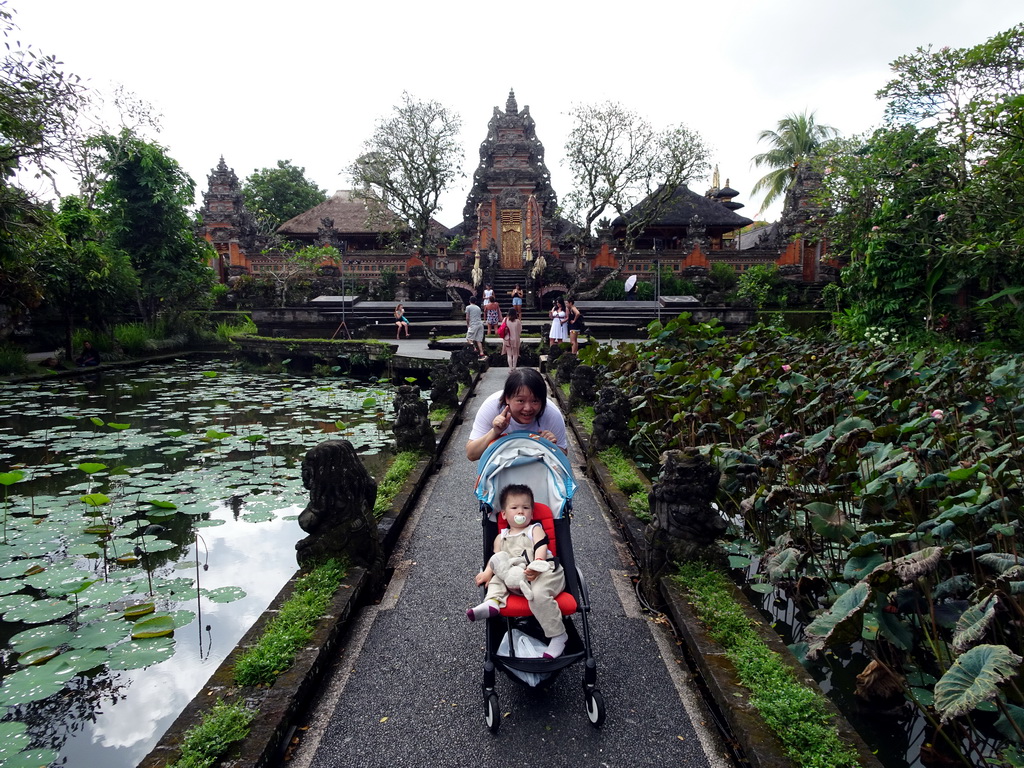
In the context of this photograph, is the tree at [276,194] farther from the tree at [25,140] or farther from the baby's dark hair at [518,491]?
the baby's dark hair at [518,491]

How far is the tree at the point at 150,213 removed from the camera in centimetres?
1598

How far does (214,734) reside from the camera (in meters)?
2.03

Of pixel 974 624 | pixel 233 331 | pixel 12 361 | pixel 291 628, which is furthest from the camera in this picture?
pixel 233 331

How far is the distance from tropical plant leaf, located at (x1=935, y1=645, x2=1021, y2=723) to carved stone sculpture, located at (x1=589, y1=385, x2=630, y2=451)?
420 centimetres

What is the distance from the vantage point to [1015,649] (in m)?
2.48

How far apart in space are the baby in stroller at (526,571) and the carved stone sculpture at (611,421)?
11.6 ft

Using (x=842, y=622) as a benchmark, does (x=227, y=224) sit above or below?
above

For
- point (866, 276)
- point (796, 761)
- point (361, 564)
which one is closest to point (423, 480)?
point (361, 564)

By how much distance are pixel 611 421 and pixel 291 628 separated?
3.78m

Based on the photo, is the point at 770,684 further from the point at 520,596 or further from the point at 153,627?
the point at 153,627

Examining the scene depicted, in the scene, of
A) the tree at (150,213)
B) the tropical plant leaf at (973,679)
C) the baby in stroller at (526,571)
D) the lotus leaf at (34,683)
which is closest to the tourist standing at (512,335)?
the baby in stroller at (526,571)

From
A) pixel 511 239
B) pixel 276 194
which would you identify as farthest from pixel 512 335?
pixel 276 194

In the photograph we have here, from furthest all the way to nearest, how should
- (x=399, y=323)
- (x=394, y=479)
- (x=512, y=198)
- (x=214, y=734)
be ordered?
(x=512, y=198) < (x=399, y=323) < (x=394, y=479) < (x=214, y=734)

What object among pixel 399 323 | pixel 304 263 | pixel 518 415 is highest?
pixel 304 263
